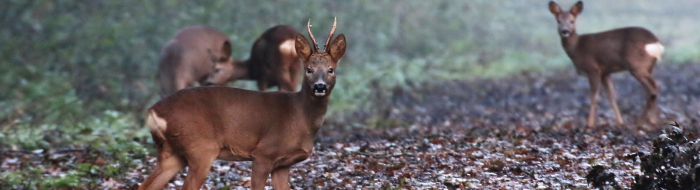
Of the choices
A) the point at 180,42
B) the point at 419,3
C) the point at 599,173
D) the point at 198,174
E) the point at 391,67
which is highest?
the point at 419,3

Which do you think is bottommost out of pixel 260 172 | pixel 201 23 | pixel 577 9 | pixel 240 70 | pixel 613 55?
pixel 260 172

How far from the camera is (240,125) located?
523cm

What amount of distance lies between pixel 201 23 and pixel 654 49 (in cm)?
830

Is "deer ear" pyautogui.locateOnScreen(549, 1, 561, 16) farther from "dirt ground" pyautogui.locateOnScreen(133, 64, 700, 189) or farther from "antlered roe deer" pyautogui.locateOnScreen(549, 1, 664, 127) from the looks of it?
"dirt ground" pyautogui.locateOnScreen(133, 64, 700, 189)

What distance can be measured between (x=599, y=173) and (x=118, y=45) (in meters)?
9.91

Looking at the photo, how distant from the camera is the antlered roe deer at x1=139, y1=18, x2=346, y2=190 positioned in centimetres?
508

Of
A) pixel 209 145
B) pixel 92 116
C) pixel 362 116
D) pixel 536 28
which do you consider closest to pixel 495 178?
pixel 209 145

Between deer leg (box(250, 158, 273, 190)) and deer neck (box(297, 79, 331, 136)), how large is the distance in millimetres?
385

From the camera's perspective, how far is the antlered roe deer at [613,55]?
973 centimetres

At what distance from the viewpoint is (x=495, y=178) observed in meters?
6.48

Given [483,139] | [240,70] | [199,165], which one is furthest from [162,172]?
[240,70]

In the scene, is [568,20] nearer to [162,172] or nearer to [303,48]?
[303,48]

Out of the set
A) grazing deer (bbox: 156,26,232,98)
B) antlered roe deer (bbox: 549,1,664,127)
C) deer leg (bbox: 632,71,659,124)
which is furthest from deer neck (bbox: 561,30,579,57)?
grazing deer (bbox: 156,26,232,98)

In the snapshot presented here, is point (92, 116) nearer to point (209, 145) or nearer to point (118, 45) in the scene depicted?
point (118, 45)
